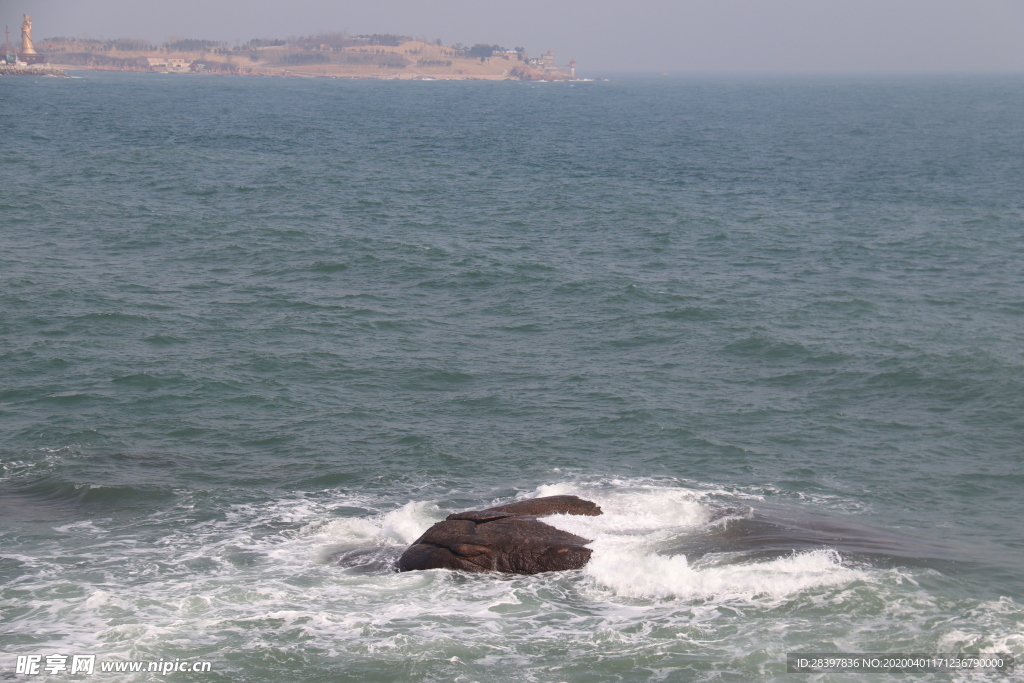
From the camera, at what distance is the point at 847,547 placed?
21.1m

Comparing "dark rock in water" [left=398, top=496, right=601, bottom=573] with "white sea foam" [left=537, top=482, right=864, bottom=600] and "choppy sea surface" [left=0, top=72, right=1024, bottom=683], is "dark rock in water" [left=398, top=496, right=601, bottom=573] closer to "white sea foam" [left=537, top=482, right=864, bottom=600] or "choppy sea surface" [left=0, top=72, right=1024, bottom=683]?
"choppy sea surface" [left=0, top=72, right=1024, bottom=683]

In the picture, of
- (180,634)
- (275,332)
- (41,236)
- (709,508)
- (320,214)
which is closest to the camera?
(180,634)

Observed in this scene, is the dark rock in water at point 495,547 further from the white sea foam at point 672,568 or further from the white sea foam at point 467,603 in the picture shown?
the white sea foam at point 672,568

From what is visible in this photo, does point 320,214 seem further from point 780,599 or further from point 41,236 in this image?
point 780,599

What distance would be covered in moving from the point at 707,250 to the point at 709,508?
2844 cm

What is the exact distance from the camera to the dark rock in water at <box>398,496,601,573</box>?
20141mm

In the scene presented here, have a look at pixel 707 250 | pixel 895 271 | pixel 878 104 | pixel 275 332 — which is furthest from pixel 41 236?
pixel 878 104
